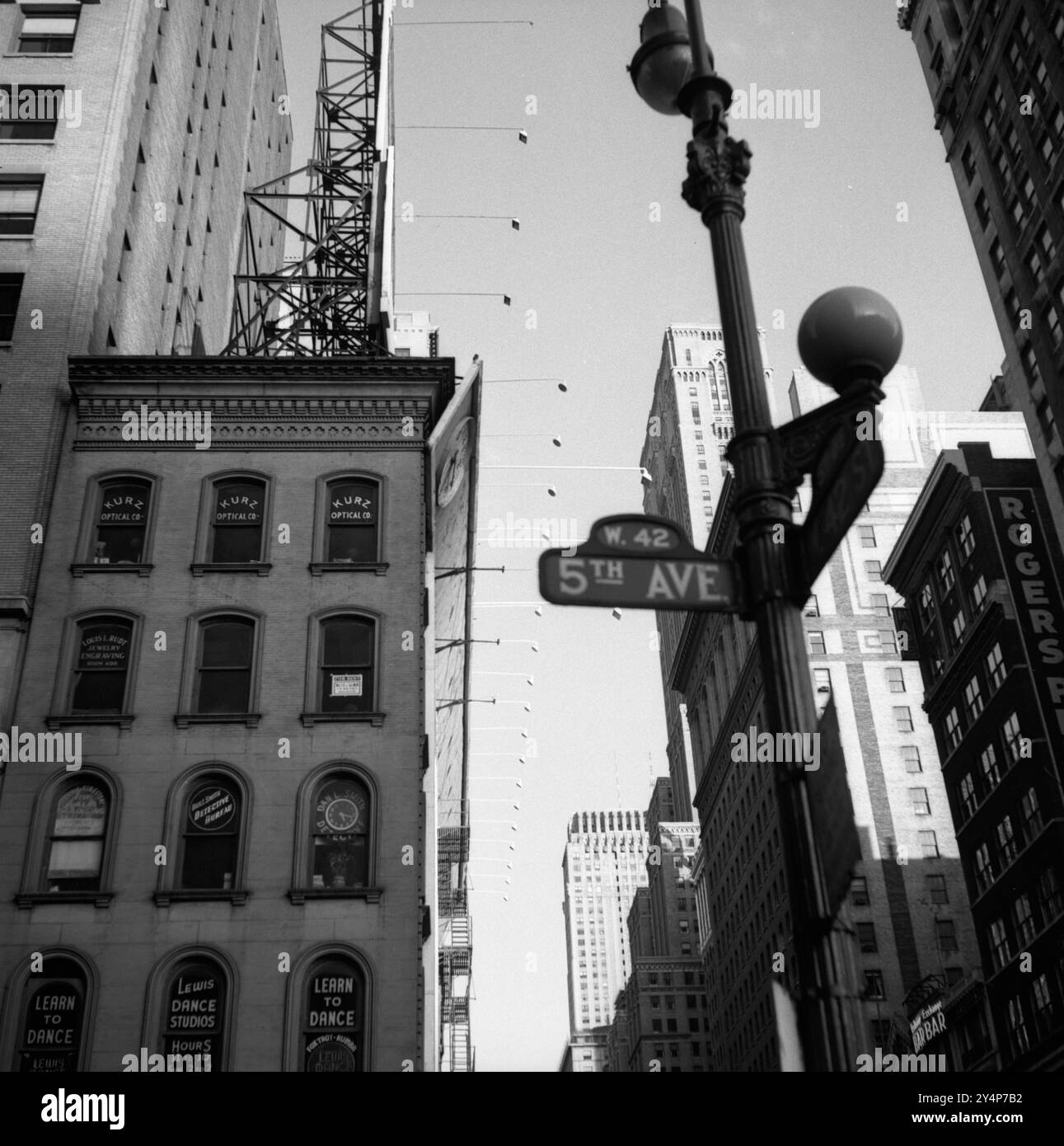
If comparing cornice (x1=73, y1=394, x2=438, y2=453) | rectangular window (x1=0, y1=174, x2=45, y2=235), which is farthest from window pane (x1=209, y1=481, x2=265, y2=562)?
rectangular window (x1=0, y1=174, x2=45, y2=235)

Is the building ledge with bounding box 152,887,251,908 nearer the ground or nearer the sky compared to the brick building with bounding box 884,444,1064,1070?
nearer the ground

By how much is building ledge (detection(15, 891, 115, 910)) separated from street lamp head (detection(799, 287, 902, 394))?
2047 cm

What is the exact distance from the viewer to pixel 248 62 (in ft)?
176

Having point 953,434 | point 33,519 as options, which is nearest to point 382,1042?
point 33,519

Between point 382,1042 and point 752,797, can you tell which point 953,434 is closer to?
point 752,797

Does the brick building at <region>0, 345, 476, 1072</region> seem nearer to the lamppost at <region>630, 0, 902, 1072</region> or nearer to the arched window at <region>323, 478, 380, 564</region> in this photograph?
the arched window at <region>323, 478, 380, 564</region>

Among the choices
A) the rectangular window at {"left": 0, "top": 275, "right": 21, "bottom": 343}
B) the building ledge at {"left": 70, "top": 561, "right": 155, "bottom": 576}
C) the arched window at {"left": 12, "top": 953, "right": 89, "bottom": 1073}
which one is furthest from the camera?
the rectangular window at {"left": 0, "top": 275, "right": 21, "bottom": 343}

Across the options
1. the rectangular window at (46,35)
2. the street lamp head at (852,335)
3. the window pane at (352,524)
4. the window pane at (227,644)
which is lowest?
the street lamp head at (852,335)

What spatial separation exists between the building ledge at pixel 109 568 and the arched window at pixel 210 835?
5.17m

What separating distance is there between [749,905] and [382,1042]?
77529mm

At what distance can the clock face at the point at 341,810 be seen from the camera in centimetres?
2525

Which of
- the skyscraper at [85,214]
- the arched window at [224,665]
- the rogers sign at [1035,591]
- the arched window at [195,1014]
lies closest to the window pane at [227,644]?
the arched window at [224,665]

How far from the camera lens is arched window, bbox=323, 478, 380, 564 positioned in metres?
28.8

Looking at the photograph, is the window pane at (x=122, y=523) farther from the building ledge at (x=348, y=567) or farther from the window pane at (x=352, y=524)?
the window pane at (x=352, y=524)
